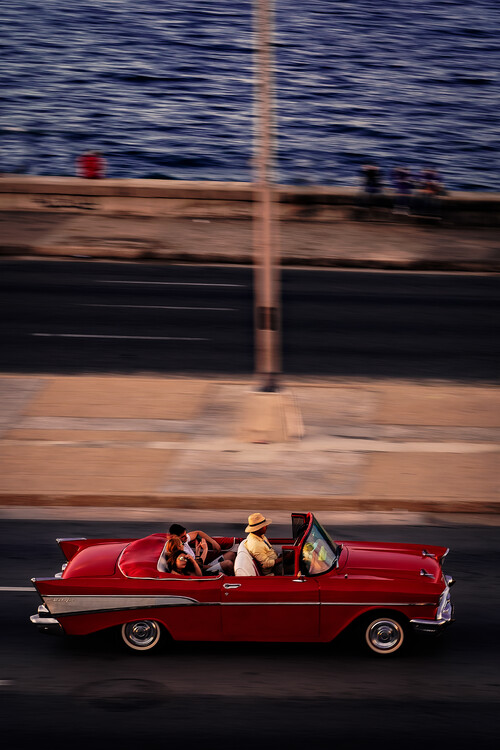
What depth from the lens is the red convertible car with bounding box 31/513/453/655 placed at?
9.30 m

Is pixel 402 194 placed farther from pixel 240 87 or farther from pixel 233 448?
pixel 240 87

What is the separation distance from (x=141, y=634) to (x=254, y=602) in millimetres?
1104

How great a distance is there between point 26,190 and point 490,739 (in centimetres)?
2474

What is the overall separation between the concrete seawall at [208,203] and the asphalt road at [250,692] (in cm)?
2037

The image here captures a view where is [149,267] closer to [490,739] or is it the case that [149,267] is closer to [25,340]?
[25,340]

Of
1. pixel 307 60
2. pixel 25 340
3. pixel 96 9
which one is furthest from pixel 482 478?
pixel 96 9

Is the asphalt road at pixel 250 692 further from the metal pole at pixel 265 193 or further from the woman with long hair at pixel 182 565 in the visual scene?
the metal pole at pixel 265 193

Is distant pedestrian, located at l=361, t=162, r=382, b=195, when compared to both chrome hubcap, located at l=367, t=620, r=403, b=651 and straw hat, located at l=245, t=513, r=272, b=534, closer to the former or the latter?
straw hat, located at l=245, t=513, r=272, b=534

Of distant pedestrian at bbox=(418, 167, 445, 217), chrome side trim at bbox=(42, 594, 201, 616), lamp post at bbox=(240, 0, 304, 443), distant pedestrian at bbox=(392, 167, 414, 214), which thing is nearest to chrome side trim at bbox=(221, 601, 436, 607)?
chrome side trim at bbox=(42, 594, 201, 616)

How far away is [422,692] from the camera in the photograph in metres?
8.91

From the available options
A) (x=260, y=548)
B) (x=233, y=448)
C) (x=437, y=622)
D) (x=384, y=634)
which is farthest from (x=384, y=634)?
(x=233, y=448)

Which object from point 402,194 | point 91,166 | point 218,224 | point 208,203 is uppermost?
point 91,166

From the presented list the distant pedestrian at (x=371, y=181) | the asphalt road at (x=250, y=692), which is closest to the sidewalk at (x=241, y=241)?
the distant pedestrian at (x=371, y=181)

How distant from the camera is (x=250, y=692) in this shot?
29.2ft
